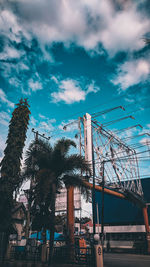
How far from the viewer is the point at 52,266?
42.7 ft

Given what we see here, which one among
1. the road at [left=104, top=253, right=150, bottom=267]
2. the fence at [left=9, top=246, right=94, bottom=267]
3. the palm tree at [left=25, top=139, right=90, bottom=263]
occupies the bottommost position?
the road at [left=104, top=253, right=150, bottom=267]

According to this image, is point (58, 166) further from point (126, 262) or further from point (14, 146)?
point (126, 262)

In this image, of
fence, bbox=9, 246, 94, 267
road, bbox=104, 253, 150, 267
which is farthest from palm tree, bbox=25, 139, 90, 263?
road, bbox=104, 253, 150, 267

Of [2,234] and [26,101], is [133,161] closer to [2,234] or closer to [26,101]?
[26,101]

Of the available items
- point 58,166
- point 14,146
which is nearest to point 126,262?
point 58,166

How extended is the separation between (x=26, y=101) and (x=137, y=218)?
31935mm

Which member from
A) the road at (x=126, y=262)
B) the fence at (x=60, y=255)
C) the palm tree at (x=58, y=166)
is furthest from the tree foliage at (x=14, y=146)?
the road at (x=126, y=262)

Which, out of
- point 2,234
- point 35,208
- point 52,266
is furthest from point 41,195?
point 2,234

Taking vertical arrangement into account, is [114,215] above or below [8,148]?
below

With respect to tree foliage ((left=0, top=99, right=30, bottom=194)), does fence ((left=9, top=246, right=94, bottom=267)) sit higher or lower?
lower

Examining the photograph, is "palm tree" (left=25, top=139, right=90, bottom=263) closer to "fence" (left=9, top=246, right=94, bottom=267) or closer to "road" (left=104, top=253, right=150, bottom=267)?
"fence" (left=9, top=246, right=94, bottom=267)

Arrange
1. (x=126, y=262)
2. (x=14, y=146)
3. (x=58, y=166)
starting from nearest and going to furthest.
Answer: (x=58, y=166)
(x=126, y=262)
(x=14, y=146)

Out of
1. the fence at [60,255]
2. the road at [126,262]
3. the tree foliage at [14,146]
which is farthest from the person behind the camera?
the tree foliage at [14,146]

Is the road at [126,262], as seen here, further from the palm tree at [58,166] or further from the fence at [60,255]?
the palm tree at [58,166]
